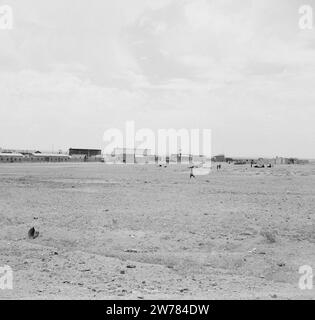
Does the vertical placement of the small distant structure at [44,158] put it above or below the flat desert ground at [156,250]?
above

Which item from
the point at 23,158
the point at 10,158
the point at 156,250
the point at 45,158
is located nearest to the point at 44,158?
the point at 45,158

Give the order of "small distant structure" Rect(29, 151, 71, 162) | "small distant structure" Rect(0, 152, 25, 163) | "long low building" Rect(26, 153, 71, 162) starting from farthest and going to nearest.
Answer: "long low building" Rect(26, 153, 71, 162), "small distant structure" Rect(29, 151, 71, 162), "small distant structure" Rect(0, 152, 25, 163)

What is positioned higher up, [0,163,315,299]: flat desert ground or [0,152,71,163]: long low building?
[0,152,71,163]: long low building

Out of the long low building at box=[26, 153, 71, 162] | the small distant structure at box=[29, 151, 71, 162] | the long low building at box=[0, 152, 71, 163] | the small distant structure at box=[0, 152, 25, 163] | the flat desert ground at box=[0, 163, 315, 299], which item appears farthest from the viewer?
the long low building at box=[26, 153, 71, 162]

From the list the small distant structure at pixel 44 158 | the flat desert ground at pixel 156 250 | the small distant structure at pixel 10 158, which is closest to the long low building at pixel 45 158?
the small distant structure at pixel 44 158

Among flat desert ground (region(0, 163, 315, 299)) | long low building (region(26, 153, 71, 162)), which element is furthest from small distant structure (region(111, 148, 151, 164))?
flat desert ground (region(0, 163, 315, 299))

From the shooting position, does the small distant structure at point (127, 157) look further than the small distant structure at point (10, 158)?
Yes

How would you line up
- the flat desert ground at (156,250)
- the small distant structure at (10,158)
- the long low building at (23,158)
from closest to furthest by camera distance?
the flat desert ground at (156,250) < the small distant structure at (10,158) < the long low building at (23,158)

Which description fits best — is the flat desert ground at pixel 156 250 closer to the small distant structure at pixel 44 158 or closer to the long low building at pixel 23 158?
the long low building at pixel 23 158

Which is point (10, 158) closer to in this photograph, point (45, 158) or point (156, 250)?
point (45, 158)

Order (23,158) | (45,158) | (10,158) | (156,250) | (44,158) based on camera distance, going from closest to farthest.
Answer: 1. (156,250)
2. (10,158)
3. (23,158)
4. (44,158)
5. (45,158)

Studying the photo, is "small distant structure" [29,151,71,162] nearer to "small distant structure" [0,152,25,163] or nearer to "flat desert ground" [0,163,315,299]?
"small distant structure" [0,152,25,163]
